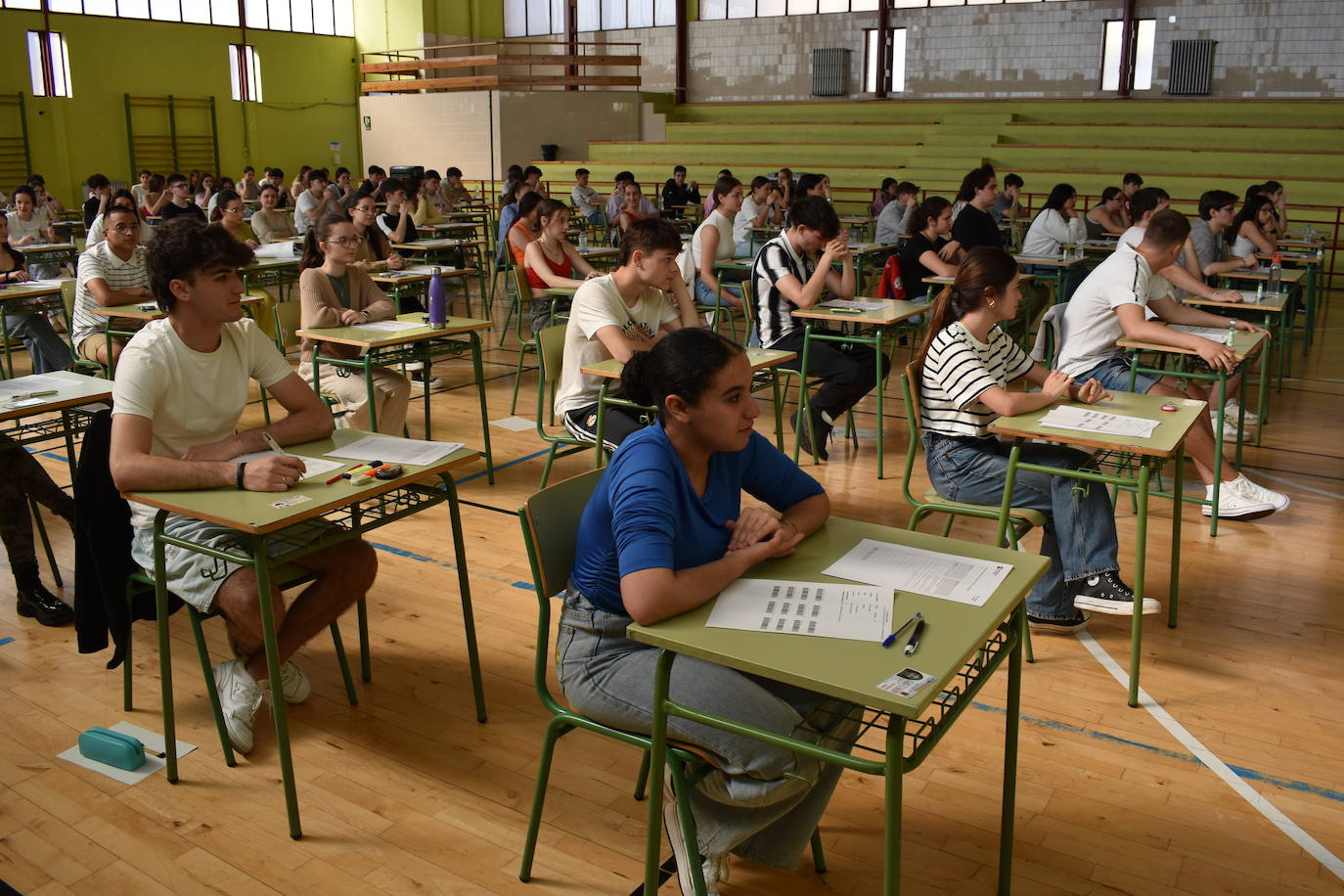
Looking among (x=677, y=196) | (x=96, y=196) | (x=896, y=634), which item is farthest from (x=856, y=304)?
(x=96, y=196)

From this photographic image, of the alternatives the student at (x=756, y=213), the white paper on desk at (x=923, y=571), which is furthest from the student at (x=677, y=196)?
the white paper on desk at (x=923, y=571)

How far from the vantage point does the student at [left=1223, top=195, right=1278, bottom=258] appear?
7.62 m

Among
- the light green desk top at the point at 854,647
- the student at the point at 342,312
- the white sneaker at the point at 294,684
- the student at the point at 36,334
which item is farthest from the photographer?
the student at the point at 36,334

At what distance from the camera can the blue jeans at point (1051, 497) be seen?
124 inches

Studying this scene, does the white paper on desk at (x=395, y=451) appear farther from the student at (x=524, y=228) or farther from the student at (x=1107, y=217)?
the student at (x=1107, y=217)

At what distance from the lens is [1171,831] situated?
2314 millimetres

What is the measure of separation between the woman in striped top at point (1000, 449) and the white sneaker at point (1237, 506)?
1.26 metres

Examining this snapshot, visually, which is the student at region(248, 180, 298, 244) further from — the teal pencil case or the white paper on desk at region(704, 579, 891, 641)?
the white paper on desk at region(704, 579, 891, 641)

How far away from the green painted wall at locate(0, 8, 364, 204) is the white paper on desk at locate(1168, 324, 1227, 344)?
17.5 m

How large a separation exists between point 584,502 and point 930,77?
57.0ft

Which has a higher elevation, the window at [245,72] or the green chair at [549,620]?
the window at [245,72]

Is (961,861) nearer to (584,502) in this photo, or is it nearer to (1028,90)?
(584,502)

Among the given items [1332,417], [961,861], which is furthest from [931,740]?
[1332,417]

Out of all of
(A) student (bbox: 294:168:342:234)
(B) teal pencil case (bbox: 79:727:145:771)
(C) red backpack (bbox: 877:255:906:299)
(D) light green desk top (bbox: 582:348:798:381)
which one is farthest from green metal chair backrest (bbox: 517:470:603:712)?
(A) student (bbox: 294:168:342:234)
